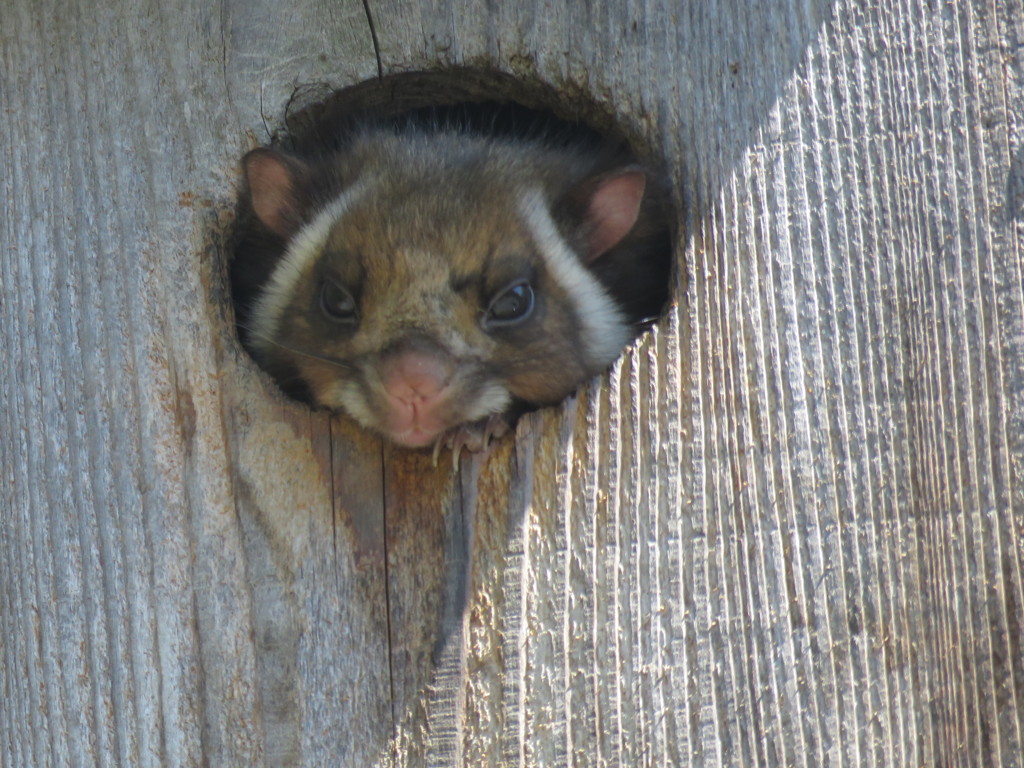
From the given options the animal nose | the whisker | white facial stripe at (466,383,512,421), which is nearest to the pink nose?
the animal nose

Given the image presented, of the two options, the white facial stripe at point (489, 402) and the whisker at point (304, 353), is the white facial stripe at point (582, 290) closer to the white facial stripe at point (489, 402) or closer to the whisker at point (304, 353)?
the white facial stripe at point (489, 402)

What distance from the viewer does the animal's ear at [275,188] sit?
10.6 ft

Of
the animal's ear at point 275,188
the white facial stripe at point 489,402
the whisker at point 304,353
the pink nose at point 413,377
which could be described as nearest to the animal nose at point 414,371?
the pink nose at point 413,377

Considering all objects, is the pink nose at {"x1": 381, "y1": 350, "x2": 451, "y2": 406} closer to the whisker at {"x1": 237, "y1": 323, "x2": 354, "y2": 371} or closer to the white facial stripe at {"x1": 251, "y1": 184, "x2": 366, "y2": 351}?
the whisker at {"x1": 237, "y1": 323, "x2": 354, "y2": 371}

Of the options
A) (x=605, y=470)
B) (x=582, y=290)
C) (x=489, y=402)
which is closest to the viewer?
(x=605, y=470)

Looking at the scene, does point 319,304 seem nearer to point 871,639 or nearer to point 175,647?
point 175,647

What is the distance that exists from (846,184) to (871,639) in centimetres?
107

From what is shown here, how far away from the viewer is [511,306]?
340cm

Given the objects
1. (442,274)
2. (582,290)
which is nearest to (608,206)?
(582,290)

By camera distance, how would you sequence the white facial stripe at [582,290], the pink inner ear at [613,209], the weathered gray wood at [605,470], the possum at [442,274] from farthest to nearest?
the white facial stripe at [582,290] → the pink inner ear at [613,209] → the possum at [442,274] → the weathered gray wood at [605,470]

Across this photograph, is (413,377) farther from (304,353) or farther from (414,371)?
(304,353)

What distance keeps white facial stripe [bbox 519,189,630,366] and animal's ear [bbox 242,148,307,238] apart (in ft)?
2.19

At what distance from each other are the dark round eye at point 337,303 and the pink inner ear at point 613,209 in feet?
2.53

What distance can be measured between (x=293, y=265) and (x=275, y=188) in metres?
0.32
